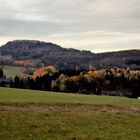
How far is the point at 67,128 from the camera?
94.1 feet

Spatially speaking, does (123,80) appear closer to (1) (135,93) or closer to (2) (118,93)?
(2) (118,93)

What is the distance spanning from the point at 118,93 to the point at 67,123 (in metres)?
156

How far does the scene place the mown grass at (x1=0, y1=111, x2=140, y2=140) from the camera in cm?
2519

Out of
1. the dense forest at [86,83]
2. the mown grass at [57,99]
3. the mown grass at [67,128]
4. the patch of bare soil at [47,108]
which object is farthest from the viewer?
the dense forest at [86,83]

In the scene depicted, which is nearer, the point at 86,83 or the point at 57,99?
the point at 57,99

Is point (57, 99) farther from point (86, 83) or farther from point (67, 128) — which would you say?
point (86, 83)

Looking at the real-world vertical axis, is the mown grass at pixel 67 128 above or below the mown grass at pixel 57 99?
below

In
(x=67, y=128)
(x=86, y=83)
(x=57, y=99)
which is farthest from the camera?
(x=86, y=83)

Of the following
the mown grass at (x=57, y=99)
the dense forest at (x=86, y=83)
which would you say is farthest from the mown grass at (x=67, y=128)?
the dense forest at (x=86, y=83)

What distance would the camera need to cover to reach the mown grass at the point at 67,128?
82.6 feet

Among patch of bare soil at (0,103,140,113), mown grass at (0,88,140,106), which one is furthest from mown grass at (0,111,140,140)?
mown grass at (0,88,140,106)

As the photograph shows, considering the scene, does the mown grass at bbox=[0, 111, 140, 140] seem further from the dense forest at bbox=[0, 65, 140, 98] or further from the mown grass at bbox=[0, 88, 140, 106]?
the dense forest at bbox=[0, 65, 140, 98]

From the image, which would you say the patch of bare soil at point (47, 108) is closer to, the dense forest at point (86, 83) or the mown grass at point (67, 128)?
the mown grass at point (67, 128)

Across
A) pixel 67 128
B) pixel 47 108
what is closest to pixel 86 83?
pixel 47 108
